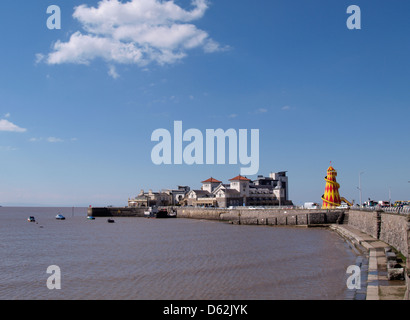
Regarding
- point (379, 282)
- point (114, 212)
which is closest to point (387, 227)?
point (379, 282)

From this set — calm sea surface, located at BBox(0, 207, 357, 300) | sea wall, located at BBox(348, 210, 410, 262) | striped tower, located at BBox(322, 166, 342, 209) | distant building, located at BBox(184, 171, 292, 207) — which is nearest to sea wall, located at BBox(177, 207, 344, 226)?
striped tower, located at BBox(322, 166, 342, 209)

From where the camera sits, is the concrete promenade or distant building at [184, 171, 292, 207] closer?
the concrete promenade

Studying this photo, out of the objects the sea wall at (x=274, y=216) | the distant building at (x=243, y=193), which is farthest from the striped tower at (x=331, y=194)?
the distant building at (x=243, y=193)

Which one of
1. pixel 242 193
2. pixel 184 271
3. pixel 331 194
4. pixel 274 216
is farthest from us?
pixel 242 193

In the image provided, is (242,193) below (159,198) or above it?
above

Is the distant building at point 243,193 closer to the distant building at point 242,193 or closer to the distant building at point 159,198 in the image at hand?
the distant building at point 242,193

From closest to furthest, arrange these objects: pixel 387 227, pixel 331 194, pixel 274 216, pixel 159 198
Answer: pixel 387 227 < pixel 331 194 < pixel 274 216 < pixel 159 198

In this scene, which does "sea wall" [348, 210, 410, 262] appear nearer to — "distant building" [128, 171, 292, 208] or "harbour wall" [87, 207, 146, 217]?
"distant building" [128, 171, 292, 208]

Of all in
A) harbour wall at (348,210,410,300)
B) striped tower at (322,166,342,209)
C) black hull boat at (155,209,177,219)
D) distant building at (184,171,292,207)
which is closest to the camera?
harbour wall at (348,210,410,300)

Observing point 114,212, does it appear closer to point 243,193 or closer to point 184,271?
point 243,193
